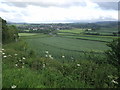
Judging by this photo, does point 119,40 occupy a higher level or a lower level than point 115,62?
higher

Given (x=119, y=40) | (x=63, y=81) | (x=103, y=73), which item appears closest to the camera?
(x=63, y=81)

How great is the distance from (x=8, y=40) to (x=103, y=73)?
28221 mm

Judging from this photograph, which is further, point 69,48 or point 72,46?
point 72,46

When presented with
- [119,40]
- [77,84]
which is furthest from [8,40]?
[77,84]

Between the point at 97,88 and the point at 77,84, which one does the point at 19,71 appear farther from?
the point at 97,88

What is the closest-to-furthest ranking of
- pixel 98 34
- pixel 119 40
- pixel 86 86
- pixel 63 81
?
pixel 86 86
pixel 63 81
pixel 119 40
pixel 98 34

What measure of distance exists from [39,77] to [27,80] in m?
0.34

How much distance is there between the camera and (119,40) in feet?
18.8

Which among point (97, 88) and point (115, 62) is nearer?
point (97, 88)

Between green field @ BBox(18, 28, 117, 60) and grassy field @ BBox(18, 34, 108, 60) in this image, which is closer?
grassy field @ BBox(18, 34, 108, 60)

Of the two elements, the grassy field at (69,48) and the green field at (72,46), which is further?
the green field at (72,46)

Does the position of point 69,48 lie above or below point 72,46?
below

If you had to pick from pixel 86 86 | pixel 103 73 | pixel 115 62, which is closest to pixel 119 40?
pixel 115 62

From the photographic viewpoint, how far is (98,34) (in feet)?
148
